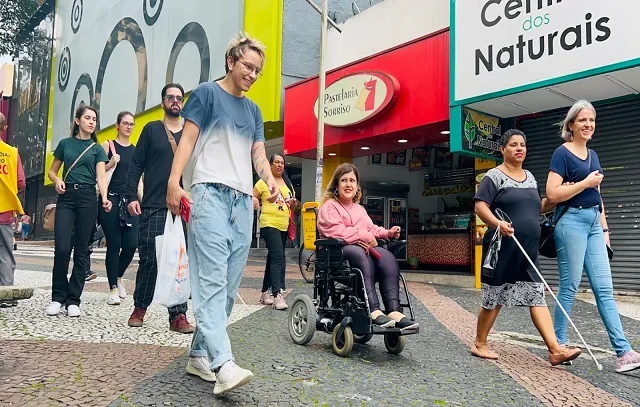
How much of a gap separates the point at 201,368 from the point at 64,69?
32575mm

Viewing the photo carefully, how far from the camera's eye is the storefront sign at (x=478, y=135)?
9.42m

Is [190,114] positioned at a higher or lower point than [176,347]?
higher

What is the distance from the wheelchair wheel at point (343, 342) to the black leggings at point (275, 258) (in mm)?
2152

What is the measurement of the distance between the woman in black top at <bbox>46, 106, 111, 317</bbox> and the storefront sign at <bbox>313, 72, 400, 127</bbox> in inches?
279

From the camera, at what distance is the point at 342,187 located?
14.9 feet

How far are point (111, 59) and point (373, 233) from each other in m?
24.4

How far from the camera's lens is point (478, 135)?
9711mm

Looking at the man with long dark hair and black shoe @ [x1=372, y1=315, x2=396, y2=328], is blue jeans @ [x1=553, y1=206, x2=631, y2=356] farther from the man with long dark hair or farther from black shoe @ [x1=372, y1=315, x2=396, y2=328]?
the man with long dark hair

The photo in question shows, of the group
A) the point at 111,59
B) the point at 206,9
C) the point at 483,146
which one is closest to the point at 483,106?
the point at 483,146

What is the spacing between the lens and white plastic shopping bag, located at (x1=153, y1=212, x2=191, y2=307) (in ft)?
12.0

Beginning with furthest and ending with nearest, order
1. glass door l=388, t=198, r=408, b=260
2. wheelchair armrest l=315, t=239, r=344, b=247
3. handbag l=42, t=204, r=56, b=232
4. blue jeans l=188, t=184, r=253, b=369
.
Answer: glass door l=388, t=198, r=408, b=260 < handbag l=42, t=204, r=56, b=232 < wheelchair armrest l=315, t=239, r=344, b=247 < blue jeans l=188, t=184, r=253, b=369

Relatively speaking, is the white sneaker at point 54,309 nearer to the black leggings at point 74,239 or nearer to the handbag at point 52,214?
the black leggings at point 74,239

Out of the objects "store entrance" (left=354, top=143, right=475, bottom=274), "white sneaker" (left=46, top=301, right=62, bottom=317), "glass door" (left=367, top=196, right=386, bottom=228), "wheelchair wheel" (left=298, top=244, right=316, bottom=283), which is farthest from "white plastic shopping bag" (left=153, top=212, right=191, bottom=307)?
"glass door" (left=367, top=196, right=386, bottom=228)

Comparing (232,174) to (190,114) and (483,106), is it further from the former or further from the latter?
(483,106)
